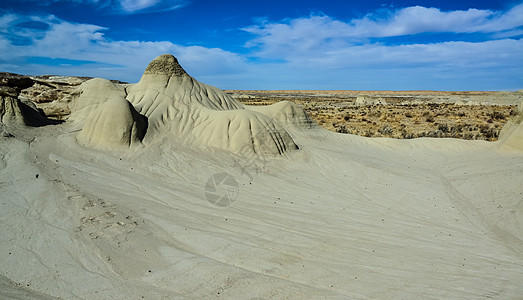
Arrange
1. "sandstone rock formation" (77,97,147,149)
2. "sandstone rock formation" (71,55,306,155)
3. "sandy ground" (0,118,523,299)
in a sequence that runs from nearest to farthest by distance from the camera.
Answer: "sandy ground" (0,118,523,299) → "sandstone rock formation" (77,97,147,149) → "sandstone rock formation" (71,55,306,155)

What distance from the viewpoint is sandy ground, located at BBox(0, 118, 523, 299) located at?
5.28 metres

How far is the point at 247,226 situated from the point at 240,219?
1.49ft

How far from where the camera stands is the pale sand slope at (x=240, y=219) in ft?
17.5

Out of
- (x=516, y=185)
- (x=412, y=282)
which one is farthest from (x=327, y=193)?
(x=516, y=185)

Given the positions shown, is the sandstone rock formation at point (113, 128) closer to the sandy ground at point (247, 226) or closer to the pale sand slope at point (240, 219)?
the pale sand slope at point (240, 219)

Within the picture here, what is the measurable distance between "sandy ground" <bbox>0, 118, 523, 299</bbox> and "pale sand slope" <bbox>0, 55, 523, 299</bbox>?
0.04 meters

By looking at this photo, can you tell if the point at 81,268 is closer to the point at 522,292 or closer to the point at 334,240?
the point at 334,240

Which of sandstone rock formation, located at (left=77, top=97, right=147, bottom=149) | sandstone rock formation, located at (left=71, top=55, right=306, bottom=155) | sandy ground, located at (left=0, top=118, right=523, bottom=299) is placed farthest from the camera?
sandstone rock formation, located at (left=71, top=55, right=306, bottom=155)

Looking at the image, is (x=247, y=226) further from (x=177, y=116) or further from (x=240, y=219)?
(x=177, y=116)

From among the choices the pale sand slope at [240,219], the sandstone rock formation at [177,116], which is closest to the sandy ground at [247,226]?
the pale sand slope at [240,219]

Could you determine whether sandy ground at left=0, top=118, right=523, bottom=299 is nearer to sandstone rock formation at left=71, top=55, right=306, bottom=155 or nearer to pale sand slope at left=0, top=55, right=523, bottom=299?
pale sand slope at left=0, top=55, right=523, bottom=299

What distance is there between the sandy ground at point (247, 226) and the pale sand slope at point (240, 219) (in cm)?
4

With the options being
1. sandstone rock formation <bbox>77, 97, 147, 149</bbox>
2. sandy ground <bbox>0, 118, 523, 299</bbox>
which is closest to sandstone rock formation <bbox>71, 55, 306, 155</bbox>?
sandstone rock formation <bbox>77, 97, 147, 149</bbox>

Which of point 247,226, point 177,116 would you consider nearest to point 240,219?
point 247,226
